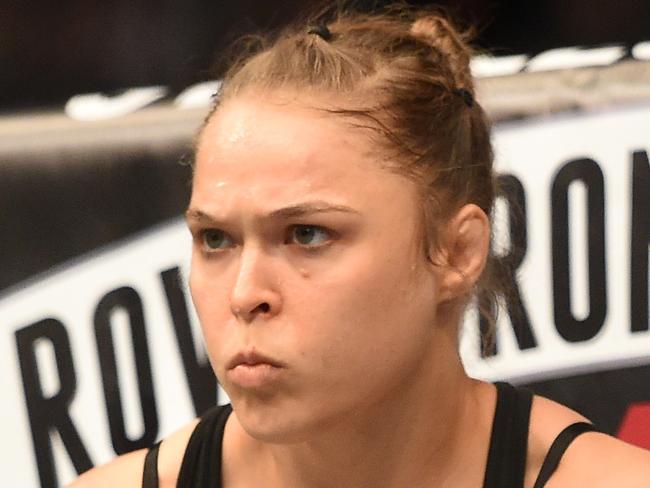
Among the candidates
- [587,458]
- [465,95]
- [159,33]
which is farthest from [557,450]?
[159,33]

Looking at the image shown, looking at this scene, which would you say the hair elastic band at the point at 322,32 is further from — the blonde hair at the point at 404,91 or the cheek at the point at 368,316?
the cheek at the point at 368,316

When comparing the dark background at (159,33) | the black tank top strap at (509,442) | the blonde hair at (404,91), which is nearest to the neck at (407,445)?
the black tank top strap at (509,442)

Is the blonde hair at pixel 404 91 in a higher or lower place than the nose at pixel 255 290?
higher

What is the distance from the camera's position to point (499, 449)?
0.71 meters

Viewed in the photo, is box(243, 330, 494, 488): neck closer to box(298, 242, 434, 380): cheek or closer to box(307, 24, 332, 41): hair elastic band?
box(298, 242, 434, 380): cheek

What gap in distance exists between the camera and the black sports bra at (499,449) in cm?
70

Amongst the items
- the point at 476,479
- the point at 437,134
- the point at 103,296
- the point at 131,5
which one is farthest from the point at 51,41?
the point at 476,479

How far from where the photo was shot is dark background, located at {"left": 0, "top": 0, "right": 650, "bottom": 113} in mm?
1061

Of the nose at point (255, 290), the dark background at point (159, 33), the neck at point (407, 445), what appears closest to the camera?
the nose at point (255, 290)

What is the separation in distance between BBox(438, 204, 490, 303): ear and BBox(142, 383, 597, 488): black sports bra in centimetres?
12

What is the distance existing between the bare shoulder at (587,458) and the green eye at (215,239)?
0.29 metres

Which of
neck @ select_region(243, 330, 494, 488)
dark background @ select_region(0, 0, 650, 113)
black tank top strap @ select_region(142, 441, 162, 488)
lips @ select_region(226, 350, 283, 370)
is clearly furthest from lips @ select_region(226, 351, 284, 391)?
dark background @ select_region(0, 0, 650, 113)

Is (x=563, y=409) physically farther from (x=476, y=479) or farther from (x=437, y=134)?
(x=437, y=134)

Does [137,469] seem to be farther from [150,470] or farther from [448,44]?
[448,44]
